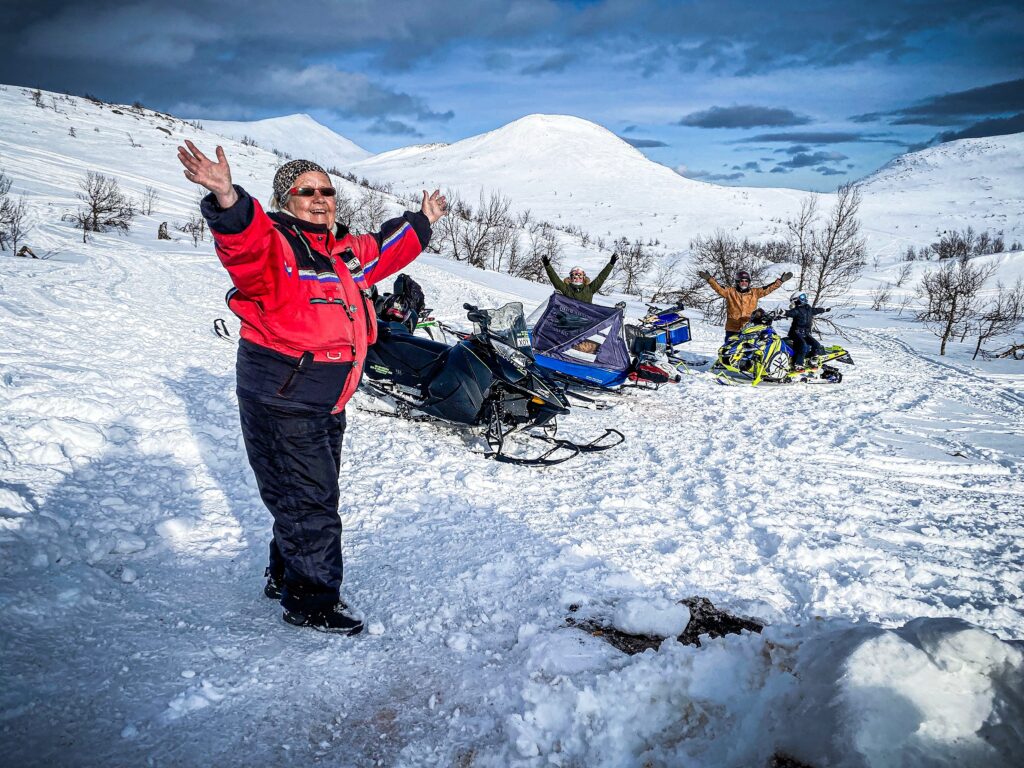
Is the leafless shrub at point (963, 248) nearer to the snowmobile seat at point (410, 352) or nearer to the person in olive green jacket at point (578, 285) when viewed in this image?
the person in olive green jacket at point (578, 285)

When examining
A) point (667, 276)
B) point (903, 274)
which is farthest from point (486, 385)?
point (903, 274)

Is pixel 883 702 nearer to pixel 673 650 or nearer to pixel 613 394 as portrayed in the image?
pixel 673 650

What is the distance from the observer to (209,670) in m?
2.11

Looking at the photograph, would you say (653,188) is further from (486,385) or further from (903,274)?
(486,385)

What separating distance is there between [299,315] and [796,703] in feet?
7.08

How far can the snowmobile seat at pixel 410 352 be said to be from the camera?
5.37 meters

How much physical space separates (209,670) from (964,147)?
127m

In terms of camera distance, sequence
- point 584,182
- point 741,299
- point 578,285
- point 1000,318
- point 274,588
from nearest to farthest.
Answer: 1. point 274,588
2. point 578,285
3. point 741,299
4. point 1000,318
5. point 584,182

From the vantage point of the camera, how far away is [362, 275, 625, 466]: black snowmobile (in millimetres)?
A: 4879

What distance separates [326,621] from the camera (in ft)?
7.97

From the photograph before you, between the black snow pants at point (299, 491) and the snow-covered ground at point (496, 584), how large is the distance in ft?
0.74

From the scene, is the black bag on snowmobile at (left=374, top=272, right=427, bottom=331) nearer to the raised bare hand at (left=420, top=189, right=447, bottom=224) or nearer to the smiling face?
the raised bare hand at (left=420, top=189, right=447, bottom=224)

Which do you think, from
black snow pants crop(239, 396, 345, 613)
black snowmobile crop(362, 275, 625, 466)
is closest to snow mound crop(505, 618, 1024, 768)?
black snow pants crop(239, 396, 345, 613)

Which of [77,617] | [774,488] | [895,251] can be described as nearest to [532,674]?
[77,617]
